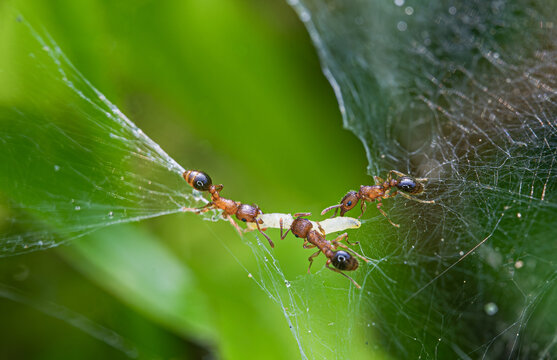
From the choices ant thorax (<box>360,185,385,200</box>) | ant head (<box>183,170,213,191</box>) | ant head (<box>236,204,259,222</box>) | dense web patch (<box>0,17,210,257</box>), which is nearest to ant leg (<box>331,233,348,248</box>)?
ant thorax (<box>360,185,385,200</box>)

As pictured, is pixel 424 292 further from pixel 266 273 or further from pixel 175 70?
pixel 175 70

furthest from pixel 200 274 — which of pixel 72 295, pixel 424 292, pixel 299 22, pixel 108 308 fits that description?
pixel 299 22

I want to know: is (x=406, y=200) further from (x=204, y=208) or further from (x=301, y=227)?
(x=204, y=208)

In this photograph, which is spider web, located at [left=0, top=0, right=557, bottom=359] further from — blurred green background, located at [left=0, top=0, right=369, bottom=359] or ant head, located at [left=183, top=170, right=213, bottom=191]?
ant head, located at [left=183, top=170, right=213, bottom=191]

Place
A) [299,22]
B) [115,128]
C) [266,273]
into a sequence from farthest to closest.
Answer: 1. [299,22]
2. [115,128]
3. [266,273]

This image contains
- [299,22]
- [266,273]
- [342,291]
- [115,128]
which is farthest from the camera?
[299,22]
